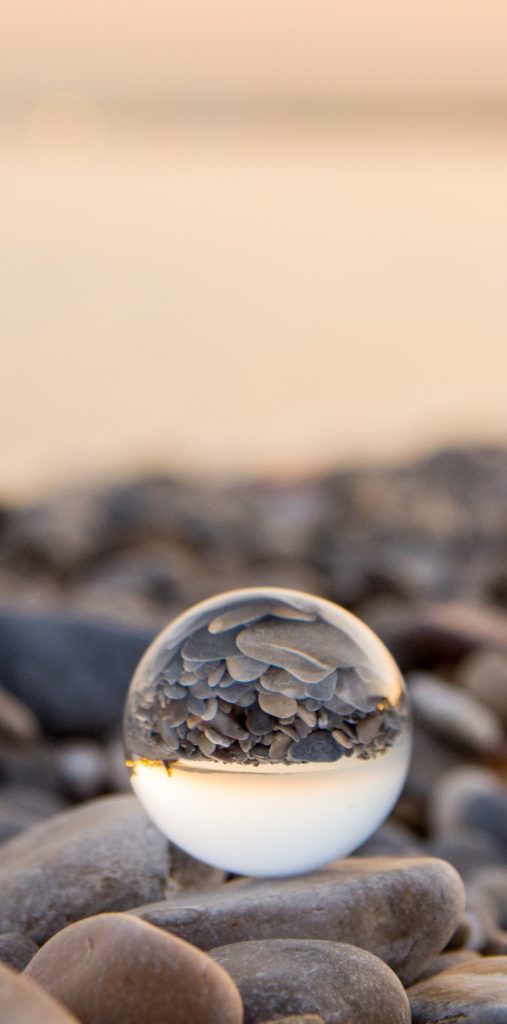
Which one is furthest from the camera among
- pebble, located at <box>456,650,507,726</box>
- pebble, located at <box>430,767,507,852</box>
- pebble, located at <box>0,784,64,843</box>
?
pebble, located at <box>456,650,507,726</box>

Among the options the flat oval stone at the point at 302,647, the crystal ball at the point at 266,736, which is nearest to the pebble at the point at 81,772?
the crystal ball at the point at 266,736

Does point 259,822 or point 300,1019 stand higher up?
point 259,822

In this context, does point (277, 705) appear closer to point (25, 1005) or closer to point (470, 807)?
point (25, 1005)

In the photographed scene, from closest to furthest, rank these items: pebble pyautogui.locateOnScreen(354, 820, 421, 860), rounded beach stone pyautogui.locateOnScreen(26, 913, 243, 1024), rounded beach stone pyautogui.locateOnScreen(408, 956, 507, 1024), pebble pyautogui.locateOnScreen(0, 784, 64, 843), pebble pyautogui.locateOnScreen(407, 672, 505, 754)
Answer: rounded beach stone pyautogui.locateOnScreen(26, 913, 243, 1024) < rounded beach stone pyautogui.locateOnScreen(408, 956, 507, 1024) < pebble pyautogui.locateOnScreen(0, 784, 64, 843) < pebble pyautogui.locateOnScreen(354, 820, 421, 860) < pebble pyautogui.locateOnScreen(407, 672, 505, 754)

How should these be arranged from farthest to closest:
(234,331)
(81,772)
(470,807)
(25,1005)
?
(234,331)
(81,772)
(470,807)
(25,1005)

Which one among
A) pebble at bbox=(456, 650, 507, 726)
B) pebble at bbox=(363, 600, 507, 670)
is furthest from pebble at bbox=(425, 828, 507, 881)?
pebble at bbox=(363, 600, 507, 670)

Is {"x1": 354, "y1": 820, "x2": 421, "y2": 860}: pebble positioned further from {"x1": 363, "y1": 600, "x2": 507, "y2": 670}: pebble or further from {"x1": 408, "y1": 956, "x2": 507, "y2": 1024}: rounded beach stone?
{"x1": 363, "y1": 600, "x2": 507, "y2": 670}: pebble

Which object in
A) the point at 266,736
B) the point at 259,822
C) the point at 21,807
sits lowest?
the point at 21,807

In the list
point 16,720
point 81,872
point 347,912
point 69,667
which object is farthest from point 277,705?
point 69,667
